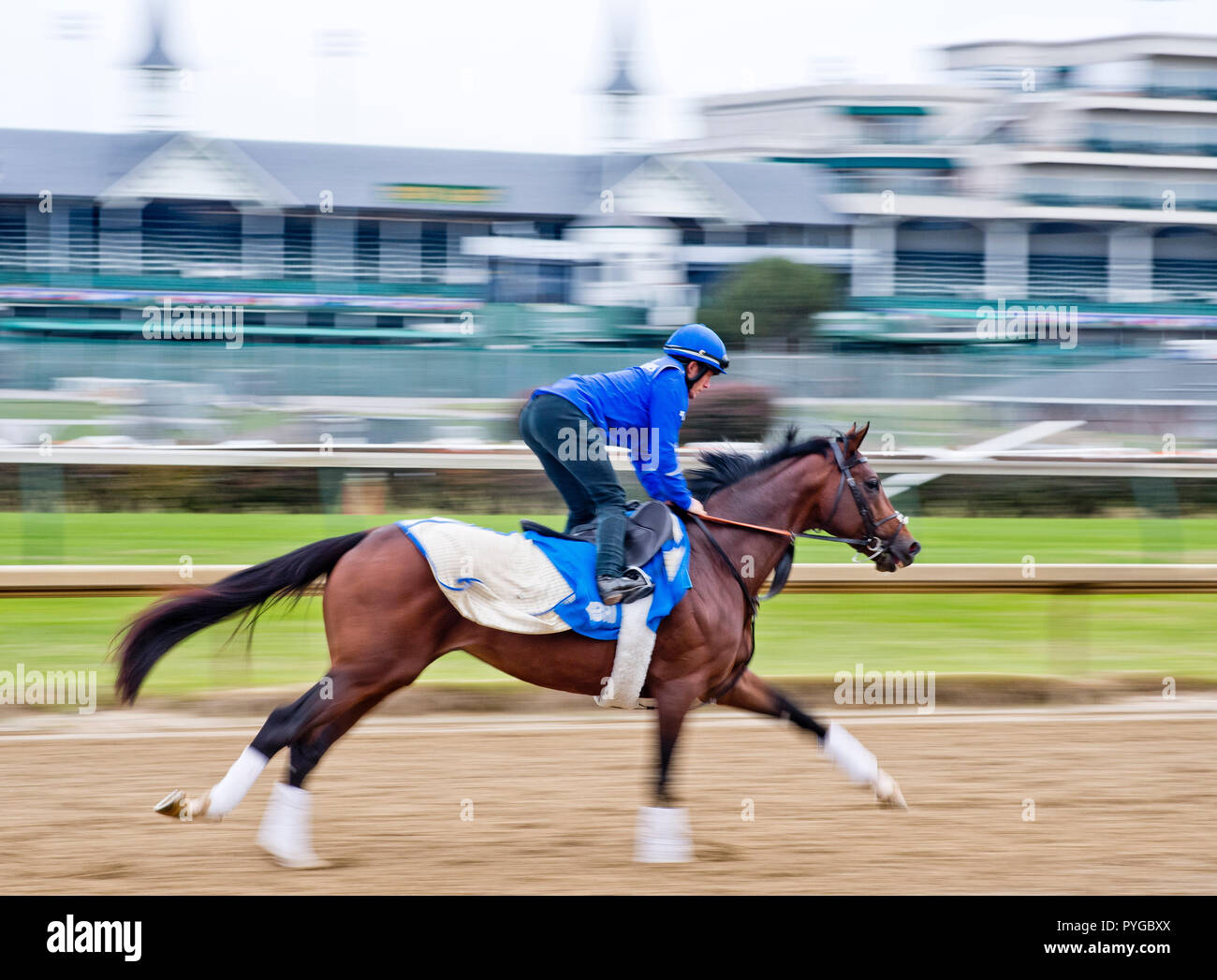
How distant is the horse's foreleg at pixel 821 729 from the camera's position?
A: 14.7ft

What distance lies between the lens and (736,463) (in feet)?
15.3

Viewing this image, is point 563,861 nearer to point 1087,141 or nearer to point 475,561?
point 475,561

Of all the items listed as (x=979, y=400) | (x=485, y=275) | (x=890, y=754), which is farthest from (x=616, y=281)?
(x=890, y=754)

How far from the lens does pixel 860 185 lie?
30.2m

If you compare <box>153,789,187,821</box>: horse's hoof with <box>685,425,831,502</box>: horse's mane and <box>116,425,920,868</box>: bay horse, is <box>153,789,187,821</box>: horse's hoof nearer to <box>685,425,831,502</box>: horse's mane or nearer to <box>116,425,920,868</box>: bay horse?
<box>116,425,920,868</box>: bay horse

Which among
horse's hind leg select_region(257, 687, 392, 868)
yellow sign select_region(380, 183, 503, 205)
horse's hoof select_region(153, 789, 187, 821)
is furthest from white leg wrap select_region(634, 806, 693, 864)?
yellow sign select_region(380, 183, 503, 205)

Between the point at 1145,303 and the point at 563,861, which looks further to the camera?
the point at 1145,303

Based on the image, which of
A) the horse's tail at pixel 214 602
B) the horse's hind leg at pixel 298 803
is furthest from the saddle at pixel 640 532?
the horse's hind leg at pixel 298 803

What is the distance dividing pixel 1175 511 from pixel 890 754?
5.47m

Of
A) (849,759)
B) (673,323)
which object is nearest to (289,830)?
(849,759)

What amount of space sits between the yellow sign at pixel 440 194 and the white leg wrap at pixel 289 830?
2277 cm

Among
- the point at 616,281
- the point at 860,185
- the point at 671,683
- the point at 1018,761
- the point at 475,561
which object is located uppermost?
the point at 860,185

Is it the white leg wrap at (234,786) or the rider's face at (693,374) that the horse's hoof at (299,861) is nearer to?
the white leg wrap at (234,786)

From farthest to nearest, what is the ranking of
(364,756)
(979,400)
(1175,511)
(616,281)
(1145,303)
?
(1145,303) → (616,281) → (979,400) → (1175,511) → (364,756)
